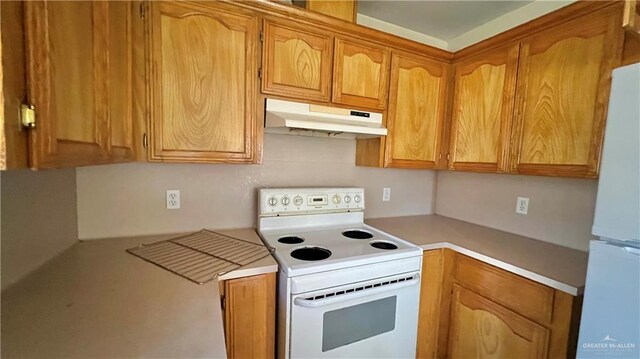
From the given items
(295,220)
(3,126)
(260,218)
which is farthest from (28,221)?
(295,220)

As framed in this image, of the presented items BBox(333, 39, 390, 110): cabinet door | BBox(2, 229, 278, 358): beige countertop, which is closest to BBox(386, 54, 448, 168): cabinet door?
BBox(333, 39, 390, 110): cabinet door

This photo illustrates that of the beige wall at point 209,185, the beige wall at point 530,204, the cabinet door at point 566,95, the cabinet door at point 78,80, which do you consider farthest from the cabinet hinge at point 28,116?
the beige wall at point 530,204

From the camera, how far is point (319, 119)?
1520 mm

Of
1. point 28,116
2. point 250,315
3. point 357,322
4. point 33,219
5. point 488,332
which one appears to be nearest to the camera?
point 28,116

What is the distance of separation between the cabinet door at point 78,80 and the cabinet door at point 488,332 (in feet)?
6.17

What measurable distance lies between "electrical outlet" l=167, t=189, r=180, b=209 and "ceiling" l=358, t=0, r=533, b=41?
5.63 ft

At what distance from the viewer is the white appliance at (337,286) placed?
47.9 inches

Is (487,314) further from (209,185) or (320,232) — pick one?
(209,185)

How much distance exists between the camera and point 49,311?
796 mm

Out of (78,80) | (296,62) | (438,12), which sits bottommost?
(78,80)

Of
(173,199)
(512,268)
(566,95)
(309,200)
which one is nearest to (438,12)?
(566,95)

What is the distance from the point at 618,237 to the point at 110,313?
1.52 meters

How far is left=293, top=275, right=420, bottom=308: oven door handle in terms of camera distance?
119 cm

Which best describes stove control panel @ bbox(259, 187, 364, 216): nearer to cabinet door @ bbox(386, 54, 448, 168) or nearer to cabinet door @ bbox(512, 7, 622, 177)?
cabinet door @ bbox(386, 54, 448, 168)
